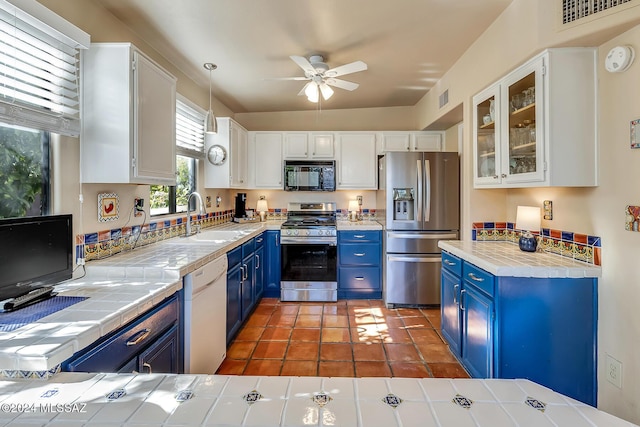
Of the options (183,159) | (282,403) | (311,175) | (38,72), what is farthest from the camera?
(311,175)

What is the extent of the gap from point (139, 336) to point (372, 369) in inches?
66.6

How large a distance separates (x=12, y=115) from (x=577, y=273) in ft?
10.0

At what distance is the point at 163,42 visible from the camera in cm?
265

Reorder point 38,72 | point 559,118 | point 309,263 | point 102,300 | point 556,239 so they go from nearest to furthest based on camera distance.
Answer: point 102,300 → point 38,72 → point 559,118 → point 556,239 → point 309,263

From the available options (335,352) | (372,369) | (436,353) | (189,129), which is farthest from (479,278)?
(189,129)

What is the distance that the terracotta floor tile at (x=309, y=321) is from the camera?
326cm

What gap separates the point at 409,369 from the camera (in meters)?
2.44

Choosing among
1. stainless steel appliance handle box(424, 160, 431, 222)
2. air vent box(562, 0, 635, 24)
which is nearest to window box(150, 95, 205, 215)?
stainless steel appliance handle box(424, 160, 431, 222)

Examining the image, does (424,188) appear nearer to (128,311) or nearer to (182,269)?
(182,269)

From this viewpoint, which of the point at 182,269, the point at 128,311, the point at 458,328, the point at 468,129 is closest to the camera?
the point at 128,311

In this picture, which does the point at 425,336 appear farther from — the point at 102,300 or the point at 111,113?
the point at 111,113

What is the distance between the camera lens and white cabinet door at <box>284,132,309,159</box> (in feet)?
14.6

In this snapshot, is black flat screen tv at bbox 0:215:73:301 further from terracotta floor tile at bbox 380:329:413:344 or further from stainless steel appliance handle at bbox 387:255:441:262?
stainless steel appliance handle at bbox 387:255:441:262

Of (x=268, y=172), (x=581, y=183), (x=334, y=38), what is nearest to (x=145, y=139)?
(x=334, y=38)
